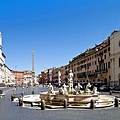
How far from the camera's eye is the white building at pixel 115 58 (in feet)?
215

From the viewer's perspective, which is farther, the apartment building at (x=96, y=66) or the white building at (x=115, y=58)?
the apartment building at (x=96, y=66)

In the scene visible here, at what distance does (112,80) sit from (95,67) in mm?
16138

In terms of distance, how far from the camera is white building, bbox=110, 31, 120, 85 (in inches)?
2581

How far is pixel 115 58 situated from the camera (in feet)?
220

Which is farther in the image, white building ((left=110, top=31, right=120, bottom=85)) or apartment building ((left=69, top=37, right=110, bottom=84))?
apartment building ((left=69, top=37, right=110, bottom=84))

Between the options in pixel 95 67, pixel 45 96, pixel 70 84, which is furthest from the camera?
pixel 95 67

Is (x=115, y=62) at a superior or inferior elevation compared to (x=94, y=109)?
superior

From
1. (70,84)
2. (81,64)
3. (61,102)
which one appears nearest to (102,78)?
(81,64)

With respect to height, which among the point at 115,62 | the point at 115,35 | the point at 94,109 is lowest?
the point at 94,109

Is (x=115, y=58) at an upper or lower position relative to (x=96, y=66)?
upper

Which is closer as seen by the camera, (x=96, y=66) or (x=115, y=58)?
(x=115, y=58)

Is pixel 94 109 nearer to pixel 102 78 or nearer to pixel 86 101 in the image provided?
pixel 86 101

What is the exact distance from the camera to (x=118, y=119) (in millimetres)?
16141

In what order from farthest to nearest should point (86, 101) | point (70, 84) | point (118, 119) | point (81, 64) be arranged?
point (81, 64), point (70, 84), point (86, 101), point (118, 119)
